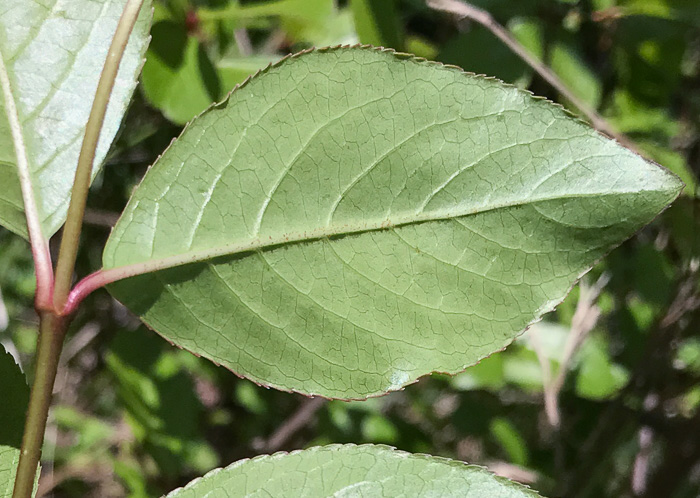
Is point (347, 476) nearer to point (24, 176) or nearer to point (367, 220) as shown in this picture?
point (367, 220)

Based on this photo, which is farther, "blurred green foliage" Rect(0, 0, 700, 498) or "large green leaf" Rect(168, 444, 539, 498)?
"blurred green foliage" Rect(0, 0, 700, 498)

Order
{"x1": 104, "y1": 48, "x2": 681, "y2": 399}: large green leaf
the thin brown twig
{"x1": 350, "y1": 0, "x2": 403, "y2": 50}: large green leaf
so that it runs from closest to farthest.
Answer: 1. {"x1": 104, "y1": 48, "x2": 681, "y2": 399}: large green leaf
2. {"x1": 350, "y1": 0, "x2": 403, "y2": 50}: large green leaf
3. the thin brown twig

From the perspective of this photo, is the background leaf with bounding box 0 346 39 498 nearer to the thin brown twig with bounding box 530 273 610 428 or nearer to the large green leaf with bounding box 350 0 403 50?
the large green leaf with bounding box 350 0 403 50

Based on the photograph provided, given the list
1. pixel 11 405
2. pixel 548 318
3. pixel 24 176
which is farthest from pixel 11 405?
pixel 548 318

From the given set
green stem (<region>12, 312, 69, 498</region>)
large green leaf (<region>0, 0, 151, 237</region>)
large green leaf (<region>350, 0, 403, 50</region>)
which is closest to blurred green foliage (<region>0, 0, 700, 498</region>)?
large green leaf (<region>350, 0, 403, 50</region>)

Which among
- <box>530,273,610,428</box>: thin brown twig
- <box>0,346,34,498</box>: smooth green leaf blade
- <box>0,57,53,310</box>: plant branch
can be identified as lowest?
<box>0,346,34,498</box>: smooth green leaf blade

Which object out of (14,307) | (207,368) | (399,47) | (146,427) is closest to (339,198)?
(399,47)

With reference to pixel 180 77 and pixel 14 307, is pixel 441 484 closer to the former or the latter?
pixel 180 77

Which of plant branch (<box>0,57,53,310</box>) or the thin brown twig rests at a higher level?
the thin brown twig
